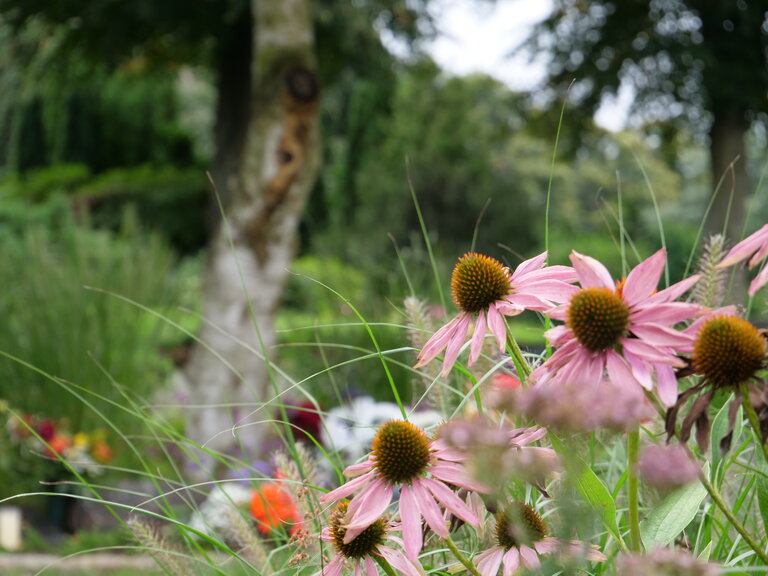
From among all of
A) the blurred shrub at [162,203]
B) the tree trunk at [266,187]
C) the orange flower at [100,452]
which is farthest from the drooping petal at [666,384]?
the blurred shrub at [162,203]

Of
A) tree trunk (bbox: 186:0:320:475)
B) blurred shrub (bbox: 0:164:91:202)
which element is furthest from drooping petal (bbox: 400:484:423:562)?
blurred shrub (bbox: 0:164:91:202)

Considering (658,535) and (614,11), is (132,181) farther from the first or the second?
(658,535)

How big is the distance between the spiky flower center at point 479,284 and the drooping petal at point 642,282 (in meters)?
0.19

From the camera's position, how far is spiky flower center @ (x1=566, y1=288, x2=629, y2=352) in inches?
26.3

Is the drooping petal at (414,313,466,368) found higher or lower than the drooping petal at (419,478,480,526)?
higher

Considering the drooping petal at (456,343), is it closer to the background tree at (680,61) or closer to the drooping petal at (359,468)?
the drooping petal at (359,468)

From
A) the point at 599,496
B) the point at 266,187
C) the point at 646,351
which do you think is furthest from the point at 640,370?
the point at 266,187

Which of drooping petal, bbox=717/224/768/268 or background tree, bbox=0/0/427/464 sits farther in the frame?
background tree, bbox=0/0/427/464

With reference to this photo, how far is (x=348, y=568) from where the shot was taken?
822 mm

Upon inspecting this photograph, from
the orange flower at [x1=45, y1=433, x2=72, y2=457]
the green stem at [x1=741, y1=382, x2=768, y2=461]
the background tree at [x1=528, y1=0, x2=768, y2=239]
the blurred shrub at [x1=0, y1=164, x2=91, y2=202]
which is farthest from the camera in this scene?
the blurred shrub at [x1=0, y1=164, x2=91, y2=202]

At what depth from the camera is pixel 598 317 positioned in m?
0.67

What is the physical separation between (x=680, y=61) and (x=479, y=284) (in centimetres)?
983

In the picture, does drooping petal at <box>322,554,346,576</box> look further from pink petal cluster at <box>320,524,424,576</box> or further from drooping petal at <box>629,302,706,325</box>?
drooping petal at <box>629,302,706,325</box>

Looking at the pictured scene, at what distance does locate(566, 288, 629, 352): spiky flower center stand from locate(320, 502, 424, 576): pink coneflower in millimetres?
261
